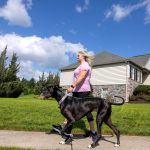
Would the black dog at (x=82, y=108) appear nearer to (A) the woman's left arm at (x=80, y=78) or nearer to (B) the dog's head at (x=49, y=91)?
(B) the dog's head at (x=49, y=91)

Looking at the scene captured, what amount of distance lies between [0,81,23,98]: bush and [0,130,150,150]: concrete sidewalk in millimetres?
33079

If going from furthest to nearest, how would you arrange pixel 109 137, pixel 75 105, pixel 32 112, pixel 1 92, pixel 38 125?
pixel 1 92
pixel 32 112
pixel 38 125
pixel 109 137
pixel 75 105

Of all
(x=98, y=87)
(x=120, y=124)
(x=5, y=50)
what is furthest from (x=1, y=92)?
(x=120, y=124)

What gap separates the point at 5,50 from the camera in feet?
155

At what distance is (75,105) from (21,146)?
149cm

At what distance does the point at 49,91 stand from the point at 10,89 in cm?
3460

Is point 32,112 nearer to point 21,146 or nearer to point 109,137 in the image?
point 109,137

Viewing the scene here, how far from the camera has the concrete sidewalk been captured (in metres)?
7.13

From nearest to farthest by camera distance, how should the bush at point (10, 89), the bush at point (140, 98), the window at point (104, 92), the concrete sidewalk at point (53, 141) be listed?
1. the concrete sidewalk at point (53, 141)
2. the bush at point (140, 98)
3. the window at point (104, 92)
4. the bush at point (10, 89)

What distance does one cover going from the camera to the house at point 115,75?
38.0 metres

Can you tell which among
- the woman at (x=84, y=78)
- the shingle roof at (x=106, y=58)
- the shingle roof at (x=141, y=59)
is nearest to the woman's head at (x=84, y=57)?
the woman at (x=84, y=78)

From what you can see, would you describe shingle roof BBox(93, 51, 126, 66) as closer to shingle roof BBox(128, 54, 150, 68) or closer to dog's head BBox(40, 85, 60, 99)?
shingle roof BBox(128, 54, 150, 68)

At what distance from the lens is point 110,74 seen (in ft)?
129

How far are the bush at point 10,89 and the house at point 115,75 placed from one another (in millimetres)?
6767
